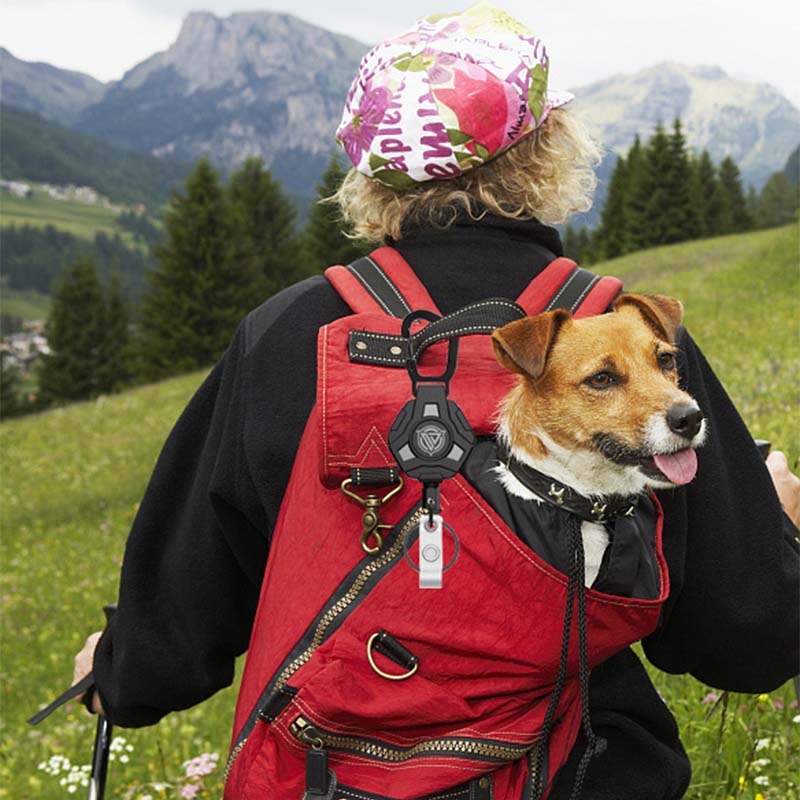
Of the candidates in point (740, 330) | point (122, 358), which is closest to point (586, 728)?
point (740, 330)

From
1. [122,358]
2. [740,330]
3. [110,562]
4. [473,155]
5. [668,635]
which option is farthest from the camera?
[122,358]

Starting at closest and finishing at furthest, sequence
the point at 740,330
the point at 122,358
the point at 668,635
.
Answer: the point at 668,635 → the point at 740,330 → the point at 122,358

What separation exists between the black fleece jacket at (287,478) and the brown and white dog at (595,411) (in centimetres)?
38

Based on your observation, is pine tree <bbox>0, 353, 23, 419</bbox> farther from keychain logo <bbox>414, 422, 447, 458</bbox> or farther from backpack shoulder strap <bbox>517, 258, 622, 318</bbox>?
keychain logo <bbox>414, 422, 447, 458</bbox>

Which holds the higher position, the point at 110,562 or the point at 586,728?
the point at 586,728

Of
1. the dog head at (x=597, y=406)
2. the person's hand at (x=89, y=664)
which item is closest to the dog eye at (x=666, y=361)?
the dog head at (x=597, y=406)

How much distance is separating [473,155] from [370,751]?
5.32ft

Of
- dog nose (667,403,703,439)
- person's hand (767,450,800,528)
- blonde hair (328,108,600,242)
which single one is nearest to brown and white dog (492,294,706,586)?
dog nose (667,403,703,439)

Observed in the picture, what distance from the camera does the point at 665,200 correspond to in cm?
6794

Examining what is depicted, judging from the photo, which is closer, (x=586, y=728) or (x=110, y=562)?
(x=586, y=728)

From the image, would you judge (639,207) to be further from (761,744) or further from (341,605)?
(341,605)

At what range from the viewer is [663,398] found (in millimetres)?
2129

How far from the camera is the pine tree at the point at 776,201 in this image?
108312 mm

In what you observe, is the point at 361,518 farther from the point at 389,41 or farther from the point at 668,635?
the point at 389,41
